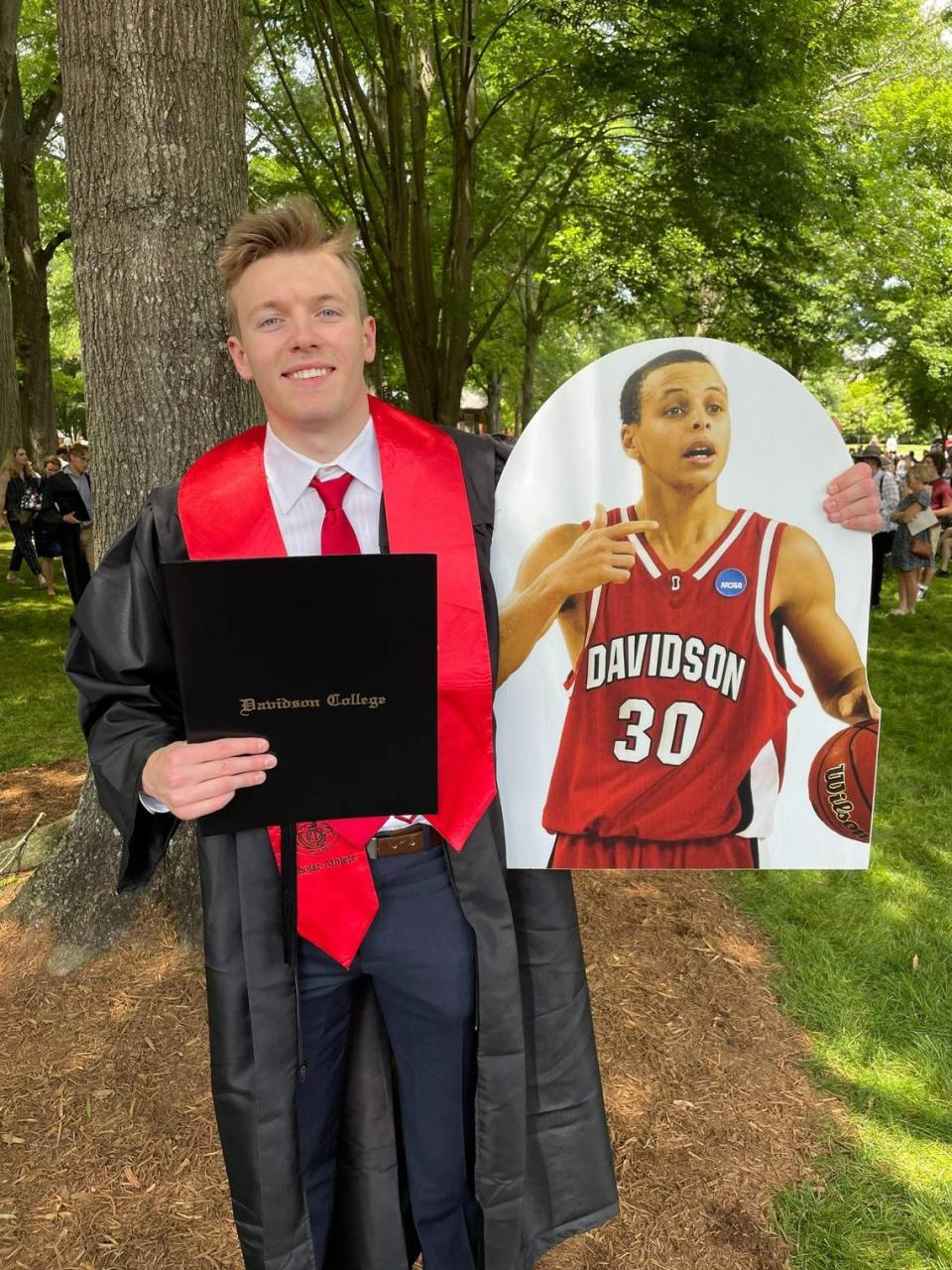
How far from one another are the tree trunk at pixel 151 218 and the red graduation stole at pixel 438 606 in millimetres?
1364

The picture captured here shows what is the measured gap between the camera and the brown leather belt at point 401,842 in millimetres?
1791

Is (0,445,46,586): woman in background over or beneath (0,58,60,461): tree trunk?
beneath

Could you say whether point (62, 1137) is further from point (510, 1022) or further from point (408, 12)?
point (408, 12)

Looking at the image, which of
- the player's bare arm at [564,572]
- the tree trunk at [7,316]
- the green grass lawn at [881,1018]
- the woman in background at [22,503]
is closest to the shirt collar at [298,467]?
the player's bare arm at [564,572]

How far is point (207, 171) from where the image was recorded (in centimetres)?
296

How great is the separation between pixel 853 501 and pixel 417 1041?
142cm

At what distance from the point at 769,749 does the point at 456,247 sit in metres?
9.27

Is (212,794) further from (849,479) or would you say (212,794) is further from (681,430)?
(849,479)

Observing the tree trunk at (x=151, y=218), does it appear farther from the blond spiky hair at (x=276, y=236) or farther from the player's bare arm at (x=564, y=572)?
the player's bare arm at (x=564, y=572)

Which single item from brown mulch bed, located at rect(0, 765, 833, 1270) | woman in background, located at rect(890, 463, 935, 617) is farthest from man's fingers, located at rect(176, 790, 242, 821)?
woman in background, located at rect(890, 463, 935, 617)

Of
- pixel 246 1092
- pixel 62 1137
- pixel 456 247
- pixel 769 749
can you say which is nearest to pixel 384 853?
pixel 246 1092

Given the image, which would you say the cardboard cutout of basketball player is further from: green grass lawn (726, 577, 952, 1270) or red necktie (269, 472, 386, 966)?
green grass lawn (726, 577, 952, 1270)

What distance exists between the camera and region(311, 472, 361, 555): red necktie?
1.80m

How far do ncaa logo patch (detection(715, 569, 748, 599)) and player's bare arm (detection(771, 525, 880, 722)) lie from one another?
6 centimetres
